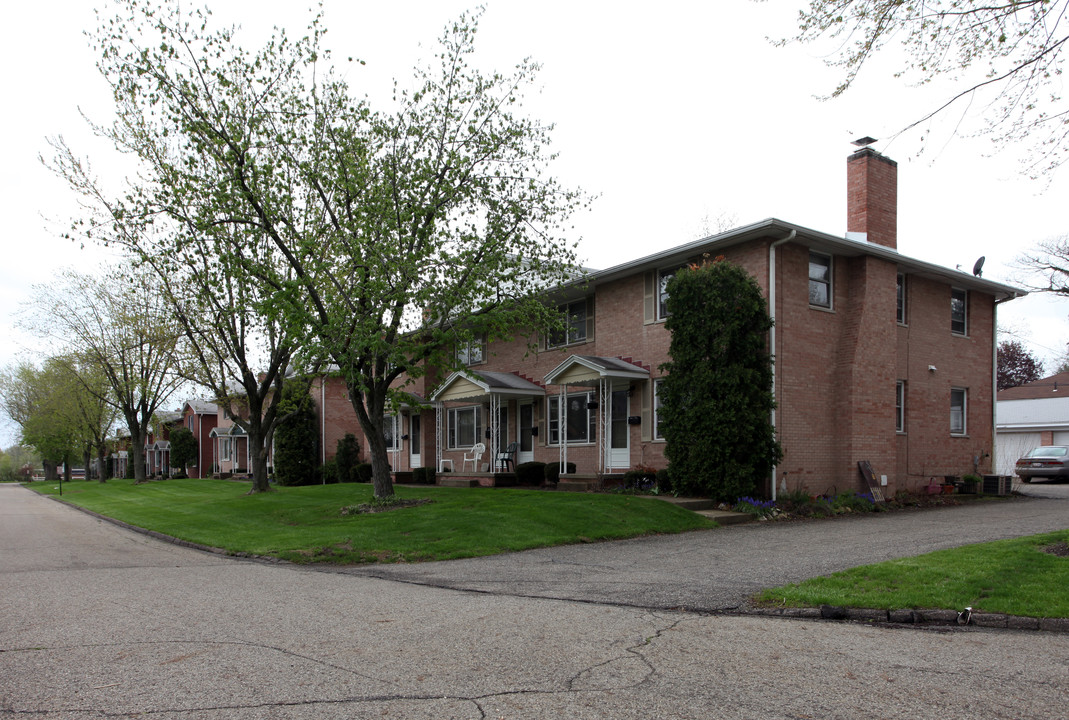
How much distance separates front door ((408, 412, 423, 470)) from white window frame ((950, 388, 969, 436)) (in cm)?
1860


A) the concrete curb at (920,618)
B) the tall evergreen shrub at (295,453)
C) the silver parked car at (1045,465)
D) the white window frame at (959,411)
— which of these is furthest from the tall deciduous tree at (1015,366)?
the concrete curb at (920,618)

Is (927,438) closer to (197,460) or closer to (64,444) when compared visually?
(197,460)

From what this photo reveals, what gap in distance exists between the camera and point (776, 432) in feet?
57.5

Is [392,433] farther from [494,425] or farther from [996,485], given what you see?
[996,485]

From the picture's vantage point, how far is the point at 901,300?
67.9 ft

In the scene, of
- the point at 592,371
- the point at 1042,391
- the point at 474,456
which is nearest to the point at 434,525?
the point at 592,371

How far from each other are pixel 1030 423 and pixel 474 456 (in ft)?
85.0

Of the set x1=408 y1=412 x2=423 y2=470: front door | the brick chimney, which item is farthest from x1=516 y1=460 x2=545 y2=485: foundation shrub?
the brick chimney

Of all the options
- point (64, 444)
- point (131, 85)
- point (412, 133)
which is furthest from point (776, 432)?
point (64, 444)

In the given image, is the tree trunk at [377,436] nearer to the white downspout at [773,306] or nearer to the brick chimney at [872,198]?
the white downspout at [773,306]

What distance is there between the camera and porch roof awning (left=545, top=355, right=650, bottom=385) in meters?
19.9

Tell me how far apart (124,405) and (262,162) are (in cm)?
3033

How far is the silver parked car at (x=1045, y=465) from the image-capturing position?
27891mm

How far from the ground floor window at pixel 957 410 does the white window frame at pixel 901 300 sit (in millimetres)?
3154
